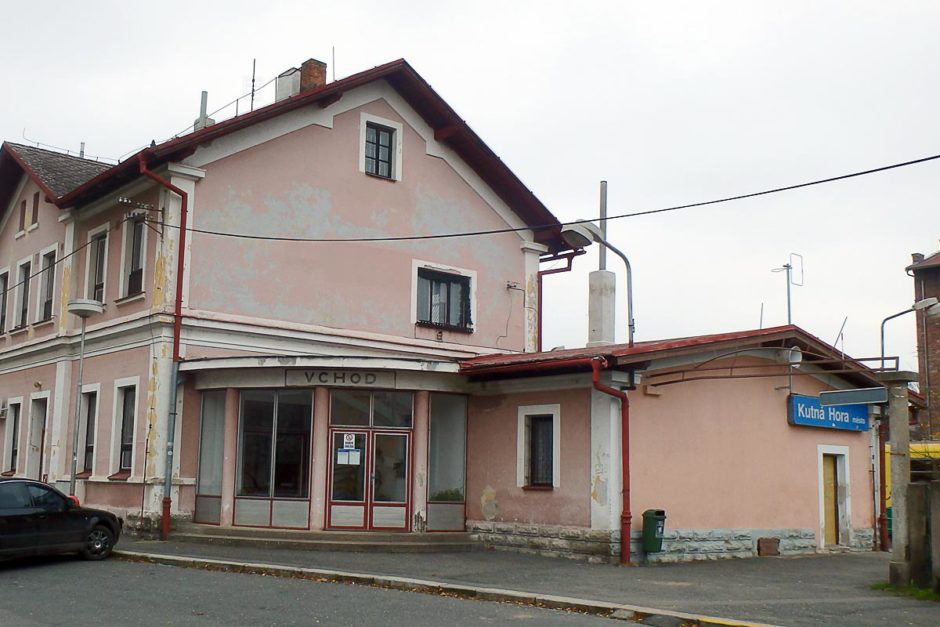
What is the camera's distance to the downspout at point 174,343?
1894cm

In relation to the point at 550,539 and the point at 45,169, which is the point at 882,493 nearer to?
the point at 550,539

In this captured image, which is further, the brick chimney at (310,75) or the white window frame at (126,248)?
the brick chimney at (310,75)

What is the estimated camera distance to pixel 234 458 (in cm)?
1911

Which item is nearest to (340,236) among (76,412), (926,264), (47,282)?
(76,412)

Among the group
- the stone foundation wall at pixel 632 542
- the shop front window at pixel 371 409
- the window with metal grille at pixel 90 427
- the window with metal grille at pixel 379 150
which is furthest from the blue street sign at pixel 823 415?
the window with metal grille at pixel 90 427

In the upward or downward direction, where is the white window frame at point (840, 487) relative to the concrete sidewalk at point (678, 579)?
upward

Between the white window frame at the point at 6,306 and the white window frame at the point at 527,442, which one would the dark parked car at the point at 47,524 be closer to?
the white window frame at the point at 527,442

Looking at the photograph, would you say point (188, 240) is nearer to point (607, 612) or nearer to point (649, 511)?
point (649, 511)

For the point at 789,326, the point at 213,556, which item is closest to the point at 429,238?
the point at 789,326

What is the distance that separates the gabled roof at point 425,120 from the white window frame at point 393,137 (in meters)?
0.79

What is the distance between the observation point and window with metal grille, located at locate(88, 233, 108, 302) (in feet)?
73.4

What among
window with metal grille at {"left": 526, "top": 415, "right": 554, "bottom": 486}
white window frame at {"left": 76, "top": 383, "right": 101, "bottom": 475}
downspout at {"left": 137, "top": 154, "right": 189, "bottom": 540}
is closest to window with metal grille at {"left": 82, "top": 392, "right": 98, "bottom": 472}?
white window frame at {"left": 76, "top": 383, "right": 101, "bottom": 475}

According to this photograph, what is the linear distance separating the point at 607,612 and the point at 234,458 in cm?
965

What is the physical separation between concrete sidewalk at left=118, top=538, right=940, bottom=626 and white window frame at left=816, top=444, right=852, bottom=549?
149cm
